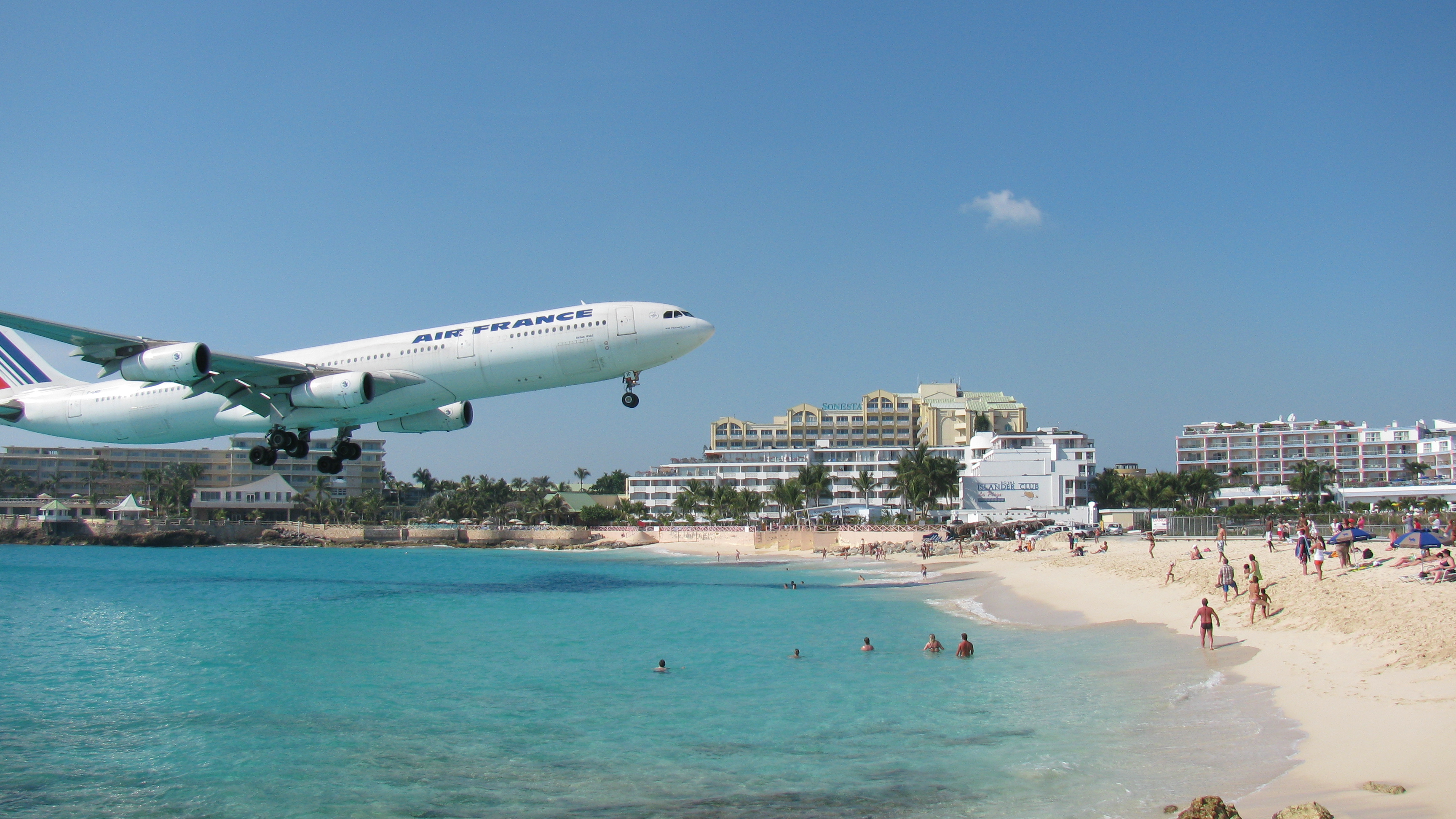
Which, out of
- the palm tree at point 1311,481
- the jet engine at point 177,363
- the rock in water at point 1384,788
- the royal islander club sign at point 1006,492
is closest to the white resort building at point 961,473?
the royal islander club sign at point 1006,492

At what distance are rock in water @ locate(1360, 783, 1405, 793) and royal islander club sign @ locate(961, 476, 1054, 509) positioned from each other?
97.5 meters

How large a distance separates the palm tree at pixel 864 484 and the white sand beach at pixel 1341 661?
284 ft

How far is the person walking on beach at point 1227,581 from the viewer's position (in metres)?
31.4

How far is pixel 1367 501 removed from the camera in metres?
105

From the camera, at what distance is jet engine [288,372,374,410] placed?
30859 millimetres

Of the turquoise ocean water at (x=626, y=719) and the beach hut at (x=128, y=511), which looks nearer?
the turquoise ocean water at (x=626, y=719)

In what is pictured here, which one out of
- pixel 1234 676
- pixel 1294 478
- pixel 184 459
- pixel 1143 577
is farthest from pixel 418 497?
pixel 1234 676

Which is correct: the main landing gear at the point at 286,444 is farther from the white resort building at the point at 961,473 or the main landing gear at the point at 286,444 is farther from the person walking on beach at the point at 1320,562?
the white resort building at the point at 961,473

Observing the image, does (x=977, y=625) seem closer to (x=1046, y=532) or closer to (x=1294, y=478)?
(x=1046, y=532)

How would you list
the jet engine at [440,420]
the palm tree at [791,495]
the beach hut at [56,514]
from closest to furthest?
the jet engine at [440,420], the palm tree at [791,495], the beach hut at [56,514]

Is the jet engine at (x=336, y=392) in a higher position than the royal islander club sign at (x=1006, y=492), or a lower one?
higher

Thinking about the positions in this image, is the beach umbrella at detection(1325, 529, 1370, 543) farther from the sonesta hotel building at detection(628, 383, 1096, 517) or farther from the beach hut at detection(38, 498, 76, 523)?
the beach hut at detection(38, 498, 76, 523)

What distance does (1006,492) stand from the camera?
357ft

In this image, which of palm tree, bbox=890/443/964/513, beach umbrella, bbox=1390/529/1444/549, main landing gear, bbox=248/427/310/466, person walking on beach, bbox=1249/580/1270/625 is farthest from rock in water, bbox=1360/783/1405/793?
palm tree, bbox=890/443/964/513
